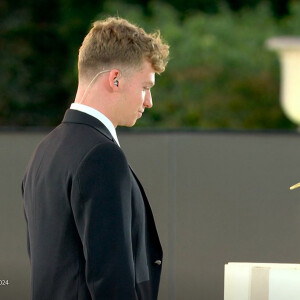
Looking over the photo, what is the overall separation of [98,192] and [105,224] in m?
0.07

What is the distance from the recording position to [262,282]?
220 centimetres

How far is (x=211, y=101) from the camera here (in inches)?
674

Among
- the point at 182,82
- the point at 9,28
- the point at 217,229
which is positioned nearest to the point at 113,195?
the point at 217,229

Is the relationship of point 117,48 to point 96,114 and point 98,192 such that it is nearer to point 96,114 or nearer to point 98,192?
point 96,114

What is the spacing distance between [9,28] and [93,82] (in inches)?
633

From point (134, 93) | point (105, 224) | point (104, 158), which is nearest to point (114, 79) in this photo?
→ point (134, 93)

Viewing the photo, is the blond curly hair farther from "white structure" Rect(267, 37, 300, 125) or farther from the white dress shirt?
"white structure" Rect(267, 37, 300, 125)

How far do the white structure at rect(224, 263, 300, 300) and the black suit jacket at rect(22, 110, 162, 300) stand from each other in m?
0.21

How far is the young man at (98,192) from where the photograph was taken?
6.97 ft

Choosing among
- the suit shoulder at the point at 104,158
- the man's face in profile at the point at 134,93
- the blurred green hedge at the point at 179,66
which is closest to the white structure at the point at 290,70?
the blurred green hedge at the point at 179,66

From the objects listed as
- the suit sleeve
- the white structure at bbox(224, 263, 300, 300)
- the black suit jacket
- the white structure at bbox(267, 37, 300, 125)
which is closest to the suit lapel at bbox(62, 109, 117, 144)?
the black suit jacket

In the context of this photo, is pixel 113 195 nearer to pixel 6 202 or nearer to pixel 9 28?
pixel 6 202

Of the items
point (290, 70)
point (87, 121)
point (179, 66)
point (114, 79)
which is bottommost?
point (87, 121)

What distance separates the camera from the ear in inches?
89.1
